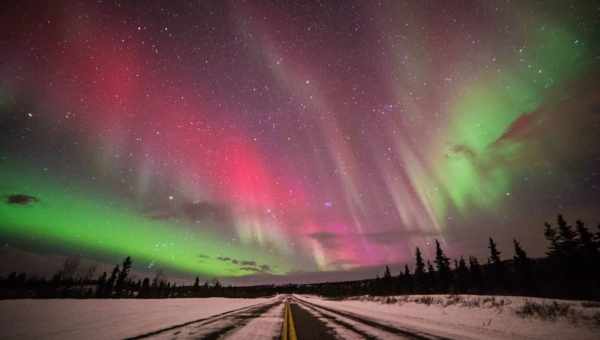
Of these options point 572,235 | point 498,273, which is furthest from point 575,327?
point 498,273

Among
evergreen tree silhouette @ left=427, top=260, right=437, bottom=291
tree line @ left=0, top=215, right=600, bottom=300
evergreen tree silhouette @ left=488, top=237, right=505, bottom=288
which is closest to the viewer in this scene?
tree line @ left=0, top=215, right=600, bottom=300

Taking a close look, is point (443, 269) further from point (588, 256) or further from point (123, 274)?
point (123, 274)

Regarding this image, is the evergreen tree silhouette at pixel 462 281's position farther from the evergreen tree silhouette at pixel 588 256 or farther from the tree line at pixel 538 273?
the evergreen tree silhouette at pixel 588 256

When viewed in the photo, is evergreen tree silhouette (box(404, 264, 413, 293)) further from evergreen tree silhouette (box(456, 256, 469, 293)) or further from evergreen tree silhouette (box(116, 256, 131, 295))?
evergreen tree silhouette (box(116, 256, 131, 295))

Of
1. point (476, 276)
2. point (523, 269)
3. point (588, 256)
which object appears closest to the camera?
point (588, 256)

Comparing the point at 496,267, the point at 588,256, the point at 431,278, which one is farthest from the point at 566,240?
the point at 431,278

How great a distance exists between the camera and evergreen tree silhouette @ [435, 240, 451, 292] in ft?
229

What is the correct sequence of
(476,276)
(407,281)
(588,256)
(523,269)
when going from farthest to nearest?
(407,281)
(476,276)
(523,269)
(588,256)

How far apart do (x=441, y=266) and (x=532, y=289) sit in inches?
900

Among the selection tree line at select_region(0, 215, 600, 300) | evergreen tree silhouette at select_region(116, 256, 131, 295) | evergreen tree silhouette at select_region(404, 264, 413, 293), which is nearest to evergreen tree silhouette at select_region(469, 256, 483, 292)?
tree line at select_region(0, 215, 600, 300)

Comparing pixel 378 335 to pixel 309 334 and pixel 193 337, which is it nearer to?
pixel 309 334

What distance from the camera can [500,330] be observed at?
1030cm

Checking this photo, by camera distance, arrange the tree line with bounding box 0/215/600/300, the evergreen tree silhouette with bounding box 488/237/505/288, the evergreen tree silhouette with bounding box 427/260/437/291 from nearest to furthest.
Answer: the tree line with bounding box 0/215/600/300 < the evergreen tree silhouette with bounding box 488/237/505/288 < the evergreen tree silhouette with bounding box 427/260/437/291

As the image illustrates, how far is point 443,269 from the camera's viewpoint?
71.8 meters
